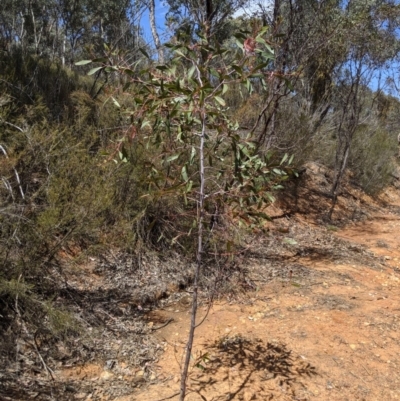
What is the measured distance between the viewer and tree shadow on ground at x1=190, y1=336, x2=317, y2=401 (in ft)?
10.8

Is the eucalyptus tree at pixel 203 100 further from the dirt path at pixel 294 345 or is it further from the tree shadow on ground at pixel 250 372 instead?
the dirt path at pixel 294 345

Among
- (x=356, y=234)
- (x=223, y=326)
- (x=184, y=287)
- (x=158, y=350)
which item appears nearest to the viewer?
(x=158, y=350)

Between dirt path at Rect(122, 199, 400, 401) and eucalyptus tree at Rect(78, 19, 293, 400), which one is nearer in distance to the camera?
eucalyptus tree at Rect(78, 19, 293, 400)

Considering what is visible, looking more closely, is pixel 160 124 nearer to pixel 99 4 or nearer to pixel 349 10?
pixel 349 10

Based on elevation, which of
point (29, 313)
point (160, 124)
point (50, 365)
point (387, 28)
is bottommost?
point (50, 365)

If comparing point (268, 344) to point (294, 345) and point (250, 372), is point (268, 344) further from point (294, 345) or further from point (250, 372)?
point (250, 372)

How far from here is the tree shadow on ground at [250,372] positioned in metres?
3.30

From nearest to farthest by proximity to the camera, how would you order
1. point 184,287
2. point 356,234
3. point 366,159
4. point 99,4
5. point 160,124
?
1. point 160,124
2. point 184,287
3. point 356,234
4. point 366,159
5. point 99,4

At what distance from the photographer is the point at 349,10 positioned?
9492 millimetres

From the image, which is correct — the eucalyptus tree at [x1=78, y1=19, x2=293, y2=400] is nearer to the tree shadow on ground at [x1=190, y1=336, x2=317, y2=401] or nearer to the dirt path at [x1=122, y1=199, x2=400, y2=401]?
the tree shadow on ground at [x1=190, y1=336, x2=317, y2=401]

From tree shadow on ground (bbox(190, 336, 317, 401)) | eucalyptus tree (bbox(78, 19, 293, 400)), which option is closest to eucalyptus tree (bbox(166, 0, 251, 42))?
eucalyptus tree (bbox(78, 19, 293, 400))

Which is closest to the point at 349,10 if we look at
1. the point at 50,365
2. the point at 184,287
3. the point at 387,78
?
the point at 387,78

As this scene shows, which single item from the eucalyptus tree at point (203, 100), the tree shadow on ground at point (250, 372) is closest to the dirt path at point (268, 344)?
the tree shadow on ground at point (250, 372)

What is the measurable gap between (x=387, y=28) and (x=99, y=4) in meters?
11.1
